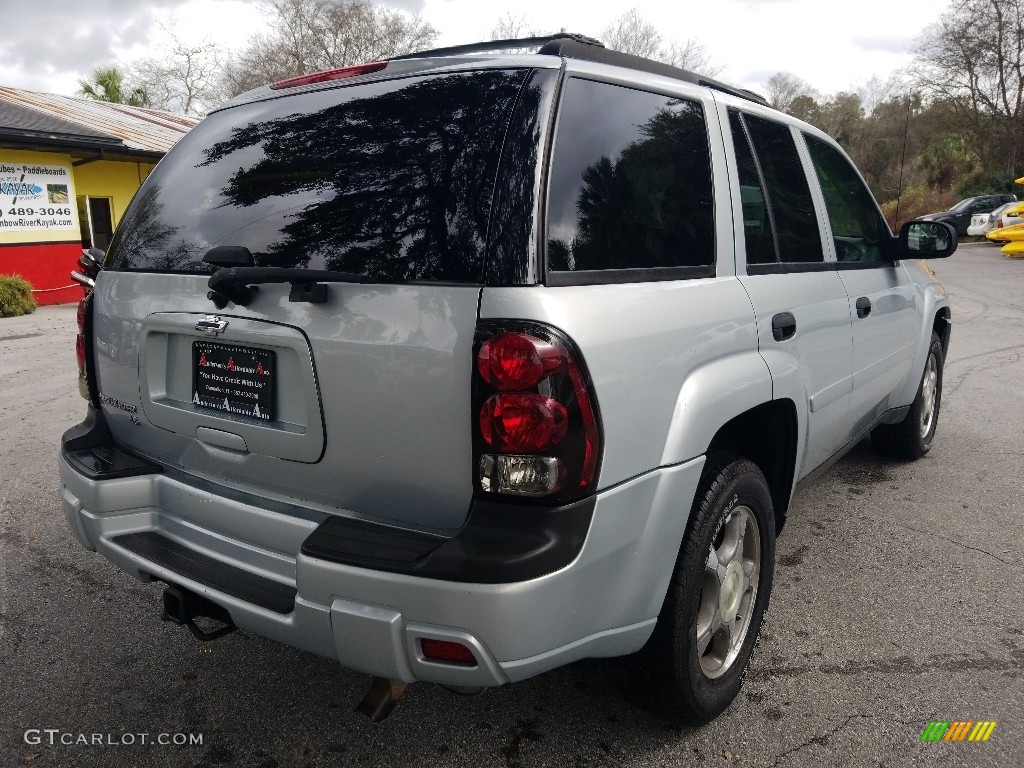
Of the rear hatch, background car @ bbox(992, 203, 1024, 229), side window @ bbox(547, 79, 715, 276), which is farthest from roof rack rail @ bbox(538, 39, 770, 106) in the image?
background car @ bbox(992, 203, 1024, 229)

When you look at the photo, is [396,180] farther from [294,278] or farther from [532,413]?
[532,413]

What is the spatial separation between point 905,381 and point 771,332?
214 centimetres

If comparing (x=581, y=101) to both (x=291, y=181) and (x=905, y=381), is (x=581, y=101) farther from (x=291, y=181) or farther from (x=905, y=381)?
(x=905, y=381)

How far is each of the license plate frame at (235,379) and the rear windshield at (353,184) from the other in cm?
24

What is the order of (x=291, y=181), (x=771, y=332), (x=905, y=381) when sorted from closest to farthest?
(x=291, y=181) → (x=771, y=332) → (x=905, y=381)

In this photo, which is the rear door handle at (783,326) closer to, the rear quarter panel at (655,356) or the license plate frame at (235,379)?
the rear quarter panel at (655,356)

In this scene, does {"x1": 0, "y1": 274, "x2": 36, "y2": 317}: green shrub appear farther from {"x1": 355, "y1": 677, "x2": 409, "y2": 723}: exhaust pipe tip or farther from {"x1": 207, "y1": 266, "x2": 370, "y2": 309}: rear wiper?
{"x1": 355, "y1": 677, "x2": 409, "y2": 723}: exhaust pipe tip

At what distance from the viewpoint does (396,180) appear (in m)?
1.95

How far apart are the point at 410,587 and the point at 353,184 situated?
1022 millimetres

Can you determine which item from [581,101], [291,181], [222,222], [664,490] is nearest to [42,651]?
[222,222]

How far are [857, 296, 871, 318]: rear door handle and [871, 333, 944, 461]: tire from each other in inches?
54.3

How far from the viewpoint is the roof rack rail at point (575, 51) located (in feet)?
7.03

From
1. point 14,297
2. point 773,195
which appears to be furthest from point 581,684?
point 14,297

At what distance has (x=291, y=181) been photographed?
2.16 meters
